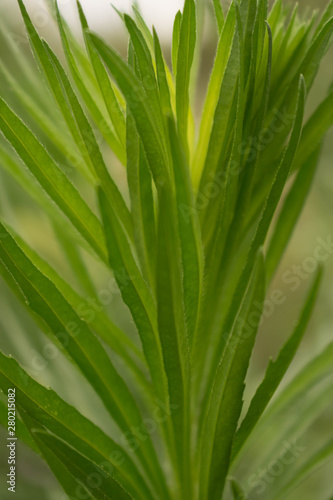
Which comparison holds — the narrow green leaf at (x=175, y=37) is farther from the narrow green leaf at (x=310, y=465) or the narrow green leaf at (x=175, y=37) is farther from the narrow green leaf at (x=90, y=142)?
the narrow green leaf at (x=310, y=465)

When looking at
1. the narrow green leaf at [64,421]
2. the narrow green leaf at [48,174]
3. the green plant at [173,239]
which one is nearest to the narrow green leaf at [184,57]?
the green plant at [173,239]

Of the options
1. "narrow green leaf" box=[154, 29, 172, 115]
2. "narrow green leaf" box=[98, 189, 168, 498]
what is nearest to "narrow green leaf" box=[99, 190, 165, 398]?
"narrow green leaf" box=[98, 189, 168, 498]

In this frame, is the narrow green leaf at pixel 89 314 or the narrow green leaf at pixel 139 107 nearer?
the narrow green leaf at pixel 139 107

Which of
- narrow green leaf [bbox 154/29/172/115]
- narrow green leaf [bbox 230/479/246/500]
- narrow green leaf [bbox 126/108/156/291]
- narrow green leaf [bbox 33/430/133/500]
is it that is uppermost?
narrow green leaf [bbox 154/29/172/115]

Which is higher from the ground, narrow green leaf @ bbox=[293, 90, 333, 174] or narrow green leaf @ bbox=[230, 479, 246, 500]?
narrow green leaf @ bbox=[293, 90, 333, 174]

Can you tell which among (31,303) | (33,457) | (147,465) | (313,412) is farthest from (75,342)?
(33,457)

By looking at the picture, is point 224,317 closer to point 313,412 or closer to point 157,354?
point 157,354

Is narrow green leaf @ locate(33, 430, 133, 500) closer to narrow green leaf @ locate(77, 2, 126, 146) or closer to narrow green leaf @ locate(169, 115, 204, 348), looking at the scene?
narrow green leaf @ locate(169, 115, 204, 348)

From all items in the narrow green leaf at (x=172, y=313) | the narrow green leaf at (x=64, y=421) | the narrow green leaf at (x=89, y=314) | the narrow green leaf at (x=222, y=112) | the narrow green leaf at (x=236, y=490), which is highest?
the narrow green leaf at (x=222, y=112)
